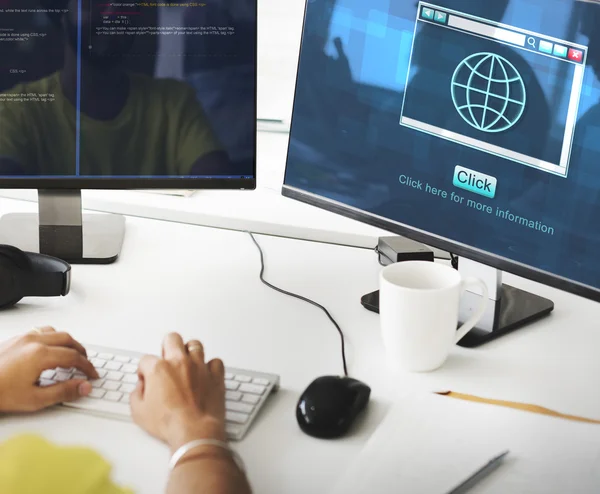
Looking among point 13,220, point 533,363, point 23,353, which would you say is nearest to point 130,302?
point 23,353

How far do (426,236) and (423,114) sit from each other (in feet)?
0.52

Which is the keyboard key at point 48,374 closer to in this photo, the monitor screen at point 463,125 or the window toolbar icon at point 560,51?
the monitor screen at point 463,125

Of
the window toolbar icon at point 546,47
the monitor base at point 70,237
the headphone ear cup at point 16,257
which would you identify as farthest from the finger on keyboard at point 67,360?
the window toolbar icon at point 546,47

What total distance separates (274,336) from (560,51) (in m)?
0.49

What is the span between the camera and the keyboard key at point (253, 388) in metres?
0.92

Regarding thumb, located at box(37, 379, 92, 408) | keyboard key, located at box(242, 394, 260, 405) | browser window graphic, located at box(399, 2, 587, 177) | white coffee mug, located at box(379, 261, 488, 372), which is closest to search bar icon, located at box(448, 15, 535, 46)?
browser window graphic, located at box(399, 2, 587, 177)

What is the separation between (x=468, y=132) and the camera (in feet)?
3.43

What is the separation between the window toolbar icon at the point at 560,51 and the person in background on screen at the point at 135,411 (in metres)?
0.52

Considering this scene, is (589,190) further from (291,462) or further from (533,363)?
(291,462)

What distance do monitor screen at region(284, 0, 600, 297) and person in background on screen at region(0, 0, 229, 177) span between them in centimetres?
19

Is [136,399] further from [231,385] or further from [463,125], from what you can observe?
[463,125]

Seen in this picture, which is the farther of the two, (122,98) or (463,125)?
(122,98)

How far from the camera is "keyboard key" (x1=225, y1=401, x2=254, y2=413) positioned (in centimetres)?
89

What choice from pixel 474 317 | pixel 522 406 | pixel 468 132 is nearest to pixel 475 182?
pixel 468 132
